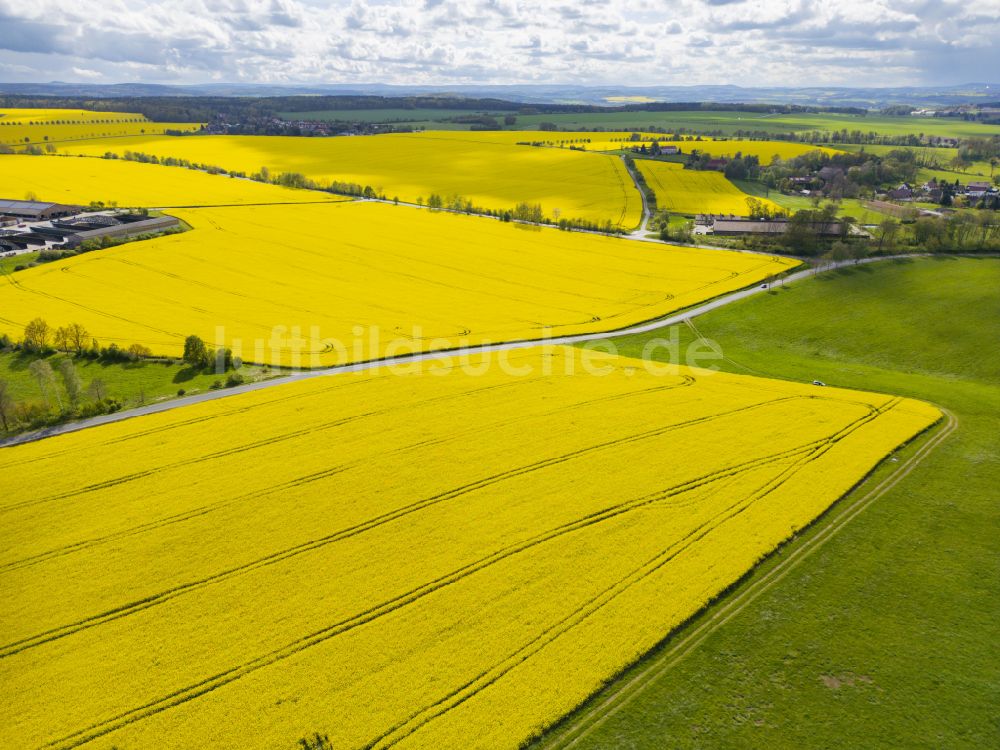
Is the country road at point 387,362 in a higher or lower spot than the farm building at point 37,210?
lower

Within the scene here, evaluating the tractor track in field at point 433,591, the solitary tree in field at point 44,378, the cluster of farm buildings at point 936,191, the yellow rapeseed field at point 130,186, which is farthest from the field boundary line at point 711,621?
the cluster of farm buildings at point 936,191

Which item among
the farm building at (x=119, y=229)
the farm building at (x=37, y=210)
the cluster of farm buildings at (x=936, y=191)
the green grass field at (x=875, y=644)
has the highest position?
the cluster of farm buildings at (x=936, y=191)

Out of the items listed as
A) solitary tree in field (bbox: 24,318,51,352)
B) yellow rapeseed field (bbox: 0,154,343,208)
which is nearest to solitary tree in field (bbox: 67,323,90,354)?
solitary tree in field (bbox: 24,318,51,352)

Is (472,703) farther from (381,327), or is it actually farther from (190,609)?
(381,327)

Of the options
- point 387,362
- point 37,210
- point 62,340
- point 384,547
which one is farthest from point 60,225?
point 384,547

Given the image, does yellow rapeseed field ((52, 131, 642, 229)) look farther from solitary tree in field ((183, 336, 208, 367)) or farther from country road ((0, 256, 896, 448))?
solitary tree in field ((183, 336, 208, 367))

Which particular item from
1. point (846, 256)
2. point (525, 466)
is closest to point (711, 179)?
point (846, 256)

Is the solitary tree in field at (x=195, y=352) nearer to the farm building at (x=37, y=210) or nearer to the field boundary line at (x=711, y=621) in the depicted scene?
the field boundary line at (x=711, y=621)
